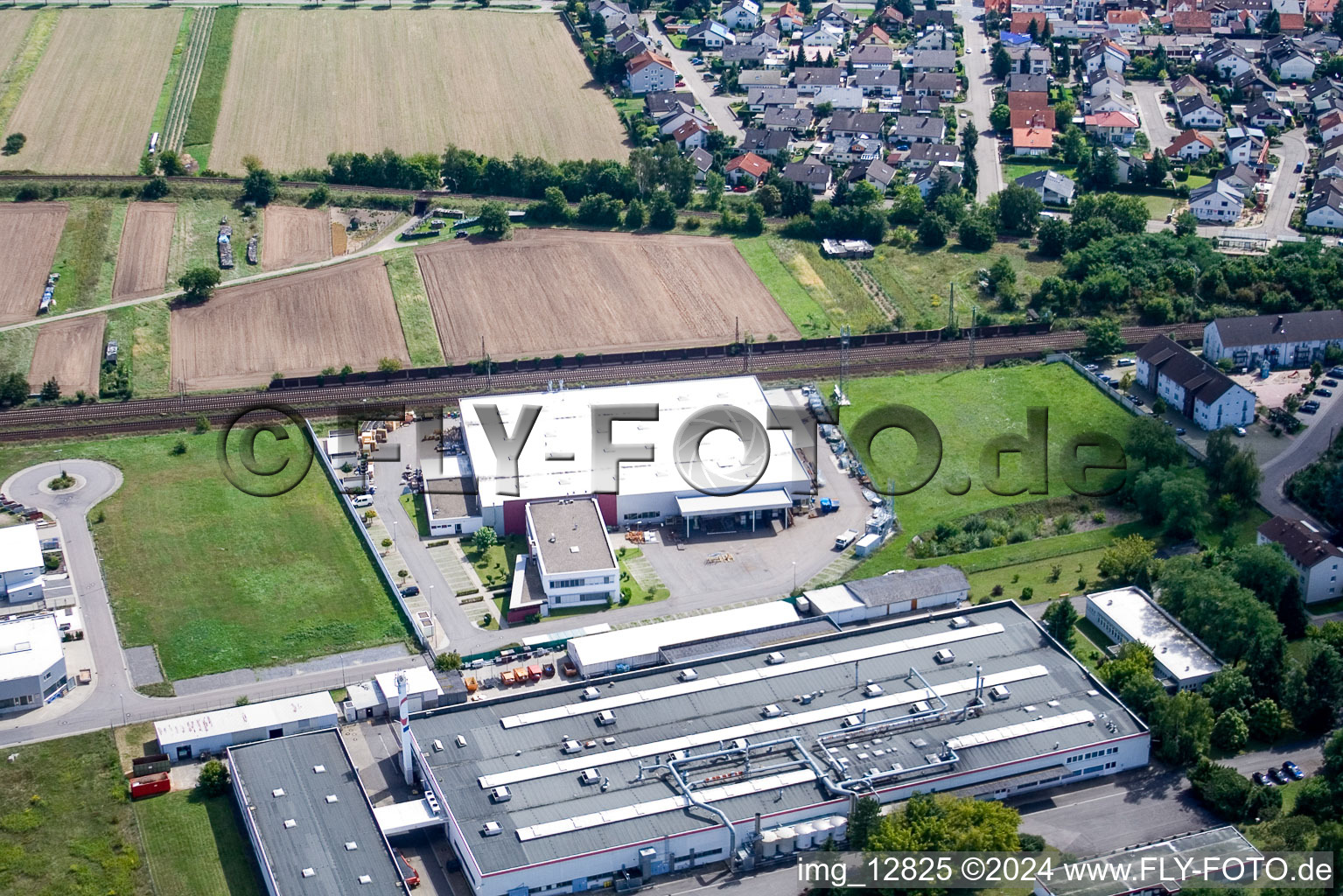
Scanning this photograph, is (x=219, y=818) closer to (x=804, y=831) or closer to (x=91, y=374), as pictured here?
(x=804, y=831)

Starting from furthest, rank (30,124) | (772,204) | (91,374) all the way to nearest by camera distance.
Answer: (30,124)
(772,204)
(91,374)

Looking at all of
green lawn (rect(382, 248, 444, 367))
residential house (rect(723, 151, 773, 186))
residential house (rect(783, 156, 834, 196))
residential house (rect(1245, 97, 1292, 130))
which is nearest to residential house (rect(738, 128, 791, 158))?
residential house (rect(723, 151, 773, 186))

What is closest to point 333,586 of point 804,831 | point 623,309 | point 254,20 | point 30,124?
point 804,831

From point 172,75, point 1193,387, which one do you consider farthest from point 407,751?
point 172,75

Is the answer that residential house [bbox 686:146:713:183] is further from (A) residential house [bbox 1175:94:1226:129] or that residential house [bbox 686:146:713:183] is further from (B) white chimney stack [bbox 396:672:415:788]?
(B) white chimney stack [bbox 396:672:415:788]

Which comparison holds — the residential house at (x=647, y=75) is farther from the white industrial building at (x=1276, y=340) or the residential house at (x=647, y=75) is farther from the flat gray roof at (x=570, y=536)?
the flat gray roof at (x=570, y=536)

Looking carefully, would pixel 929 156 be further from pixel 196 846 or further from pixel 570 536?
pixel 196 846

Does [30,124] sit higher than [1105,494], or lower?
higher
